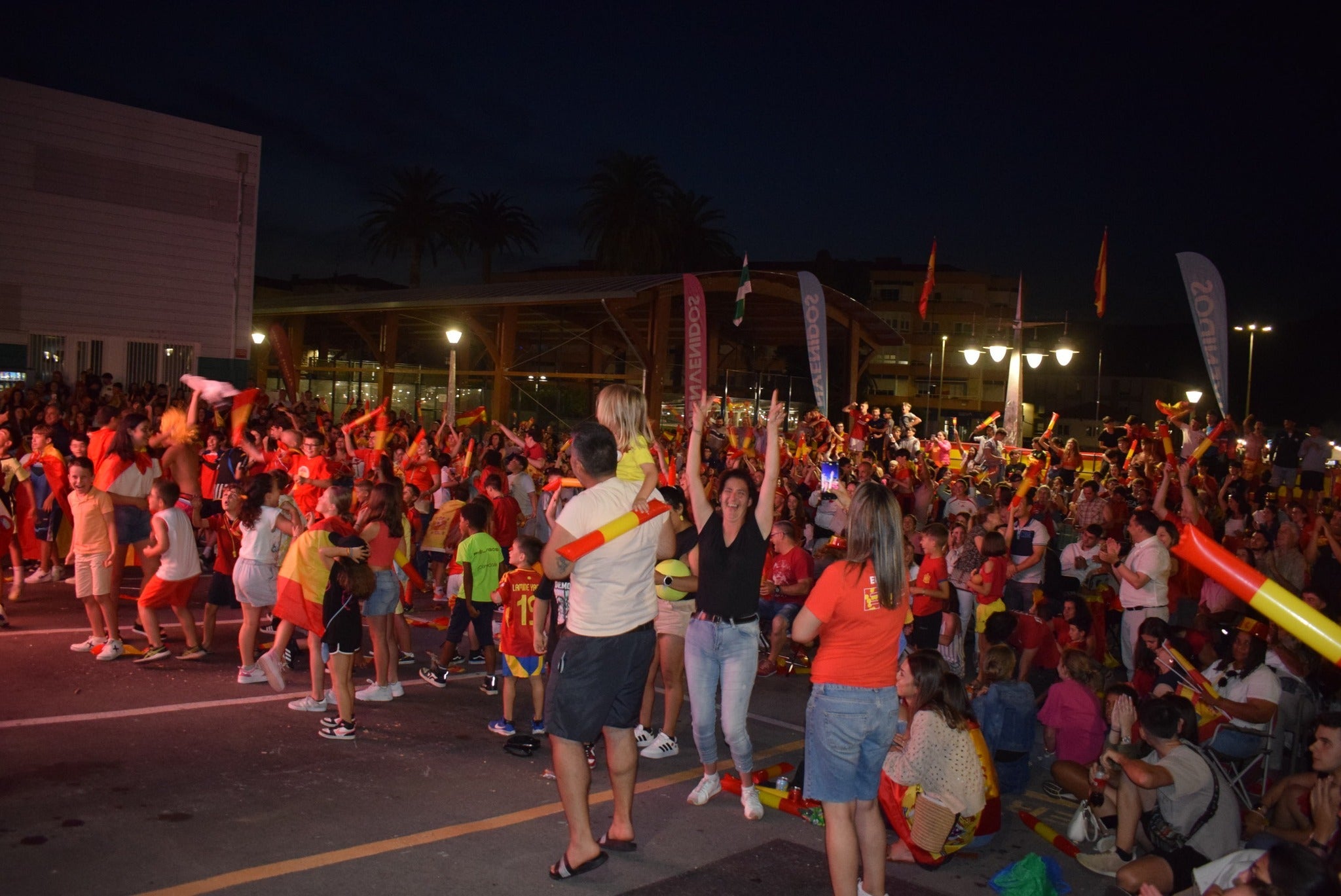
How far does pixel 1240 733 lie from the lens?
648 cm

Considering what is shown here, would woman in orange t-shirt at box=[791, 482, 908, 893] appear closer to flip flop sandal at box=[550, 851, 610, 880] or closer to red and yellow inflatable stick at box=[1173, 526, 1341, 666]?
flip flop sandal at box=[550, 851, 610, 880]

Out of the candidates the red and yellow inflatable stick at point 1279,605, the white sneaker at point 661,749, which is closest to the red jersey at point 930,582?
the white sneaker at point 661,749

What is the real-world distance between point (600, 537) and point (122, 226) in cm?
2176

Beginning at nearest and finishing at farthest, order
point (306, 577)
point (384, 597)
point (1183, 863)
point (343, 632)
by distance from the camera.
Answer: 1. point (1183, 863)
2. point (343, 632)
3. point (306, 577)
4. point (384, 597)

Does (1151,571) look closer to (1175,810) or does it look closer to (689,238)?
(1175,810)

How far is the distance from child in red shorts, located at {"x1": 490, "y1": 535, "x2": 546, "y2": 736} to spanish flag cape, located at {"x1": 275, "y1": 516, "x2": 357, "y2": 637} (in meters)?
1.24

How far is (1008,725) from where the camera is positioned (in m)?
6.31

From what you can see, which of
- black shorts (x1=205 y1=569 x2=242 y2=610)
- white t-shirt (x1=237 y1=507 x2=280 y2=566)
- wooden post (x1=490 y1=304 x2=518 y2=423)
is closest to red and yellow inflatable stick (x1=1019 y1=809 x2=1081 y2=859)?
white t-shirt (x1=237 y1=507 x2=280 y2=566)

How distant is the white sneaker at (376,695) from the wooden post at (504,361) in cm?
1597

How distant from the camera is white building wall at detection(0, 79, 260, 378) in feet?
67.3

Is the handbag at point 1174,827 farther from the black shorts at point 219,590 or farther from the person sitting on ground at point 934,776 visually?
the black shorts at point 219,590

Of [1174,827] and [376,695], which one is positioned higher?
[1174,827]

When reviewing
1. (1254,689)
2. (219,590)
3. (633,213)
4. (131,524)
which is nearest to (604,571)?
(1254,689)

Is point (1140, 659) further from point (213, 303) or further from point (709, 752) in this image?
point (213, 303)
